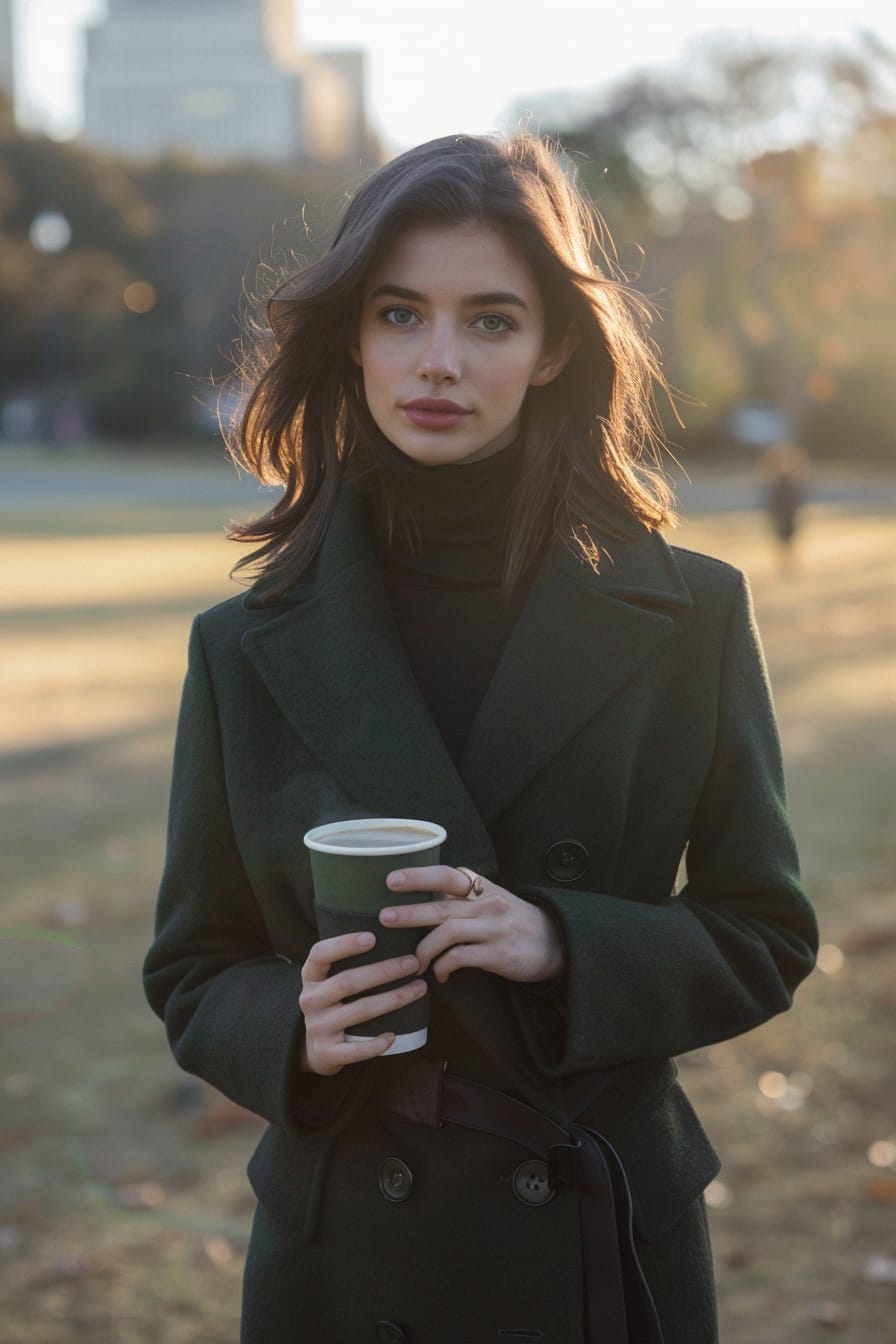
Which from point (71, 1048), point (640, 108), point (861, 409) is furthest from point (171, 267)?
point (71, 1048)

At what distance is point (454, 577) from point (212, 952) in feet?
2.17

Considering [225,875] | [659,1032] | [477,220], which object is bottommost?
[659,1032]

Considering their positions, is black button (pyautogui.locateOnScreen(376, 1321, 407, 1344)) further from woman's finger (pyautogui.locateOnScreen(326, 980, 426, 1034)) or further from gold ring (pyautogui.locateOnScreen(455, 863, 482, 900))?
gold ring (pyautogui.locateOnScreen(455, 863, 482, 900))

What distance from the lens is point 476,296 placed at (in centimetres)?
216

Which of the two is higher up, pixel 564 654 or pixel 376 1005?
pixel 564 654

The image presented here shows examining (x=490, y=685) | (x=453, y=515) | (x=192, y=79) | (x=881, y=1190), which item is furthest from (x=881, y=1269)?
(x=192, y=79)

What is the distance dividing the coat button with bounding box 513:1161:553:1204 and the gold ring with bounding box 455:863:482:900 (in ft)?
1.50

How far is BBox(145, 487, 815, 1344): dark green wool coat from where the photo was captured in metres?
2.09

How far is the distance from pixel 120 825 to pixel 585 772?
617 centimetres

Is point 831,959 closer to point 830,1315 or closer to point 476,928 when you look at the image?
point 830,1315

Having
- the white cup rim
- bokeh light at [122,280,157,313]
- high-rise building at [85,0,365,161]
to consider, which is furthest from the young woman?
high-rise building at [85,0,365,161]

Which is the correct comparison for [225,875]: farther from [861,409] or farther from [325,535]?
[861,409]

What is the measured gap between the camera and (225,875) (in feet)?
7.38

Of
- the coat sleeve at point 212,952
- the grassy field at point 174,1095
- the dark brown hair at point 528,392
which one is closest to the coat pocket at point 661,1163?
the coat sleeve at point 212,952
